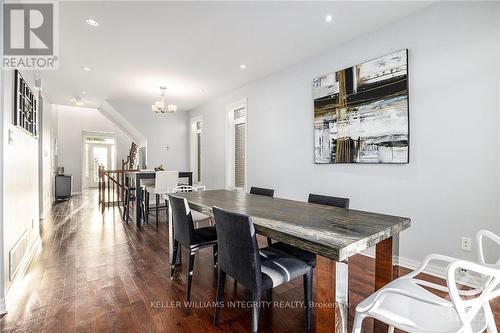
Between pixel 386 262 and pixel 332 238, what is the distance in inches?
25.4

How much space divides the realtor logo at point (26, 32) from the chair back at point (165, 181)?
7.90 ft

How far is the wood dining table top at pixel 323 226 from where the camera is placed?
118 centimetres

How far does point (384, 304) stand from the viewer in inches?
46.2

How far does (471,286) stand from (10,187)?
4096mm

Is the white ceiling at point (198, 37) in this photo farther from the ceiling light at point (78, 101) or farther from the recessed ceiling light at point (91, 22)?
the ceiling light at point (78, 101)

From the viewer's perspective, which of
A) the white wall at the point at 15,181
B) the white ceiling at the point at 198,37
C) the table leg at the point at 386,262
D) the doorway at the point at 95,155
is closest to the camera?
the table leg at the point at 386,262

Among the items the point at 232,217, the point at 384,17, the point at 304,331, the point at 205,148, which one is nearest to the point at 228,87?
the point at 205,148

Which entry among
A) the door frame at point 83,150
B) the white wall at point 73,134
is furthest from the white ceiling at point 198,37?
the door frame at point 83,150

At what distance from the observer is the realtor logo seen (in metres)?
2.11

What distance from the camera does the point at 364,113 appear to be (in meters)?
2.93

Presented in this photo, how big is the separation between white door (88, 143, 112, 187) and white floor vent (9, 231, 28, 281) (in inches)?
331

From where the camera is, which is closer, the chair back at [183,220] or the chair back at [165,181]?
the chair back at [183,220]

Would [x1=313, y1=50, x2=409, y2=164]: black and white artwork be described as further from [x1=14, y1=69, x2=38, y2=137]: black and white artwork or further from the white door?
the white door

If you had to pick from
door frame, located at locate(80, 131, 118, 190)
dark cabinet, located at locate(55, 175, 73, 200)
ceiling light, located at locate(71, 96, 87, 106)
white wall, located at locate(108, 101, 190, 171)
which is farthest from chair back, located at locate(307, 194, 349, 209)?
door frame, located at locate(80, 131, 118, 190)
